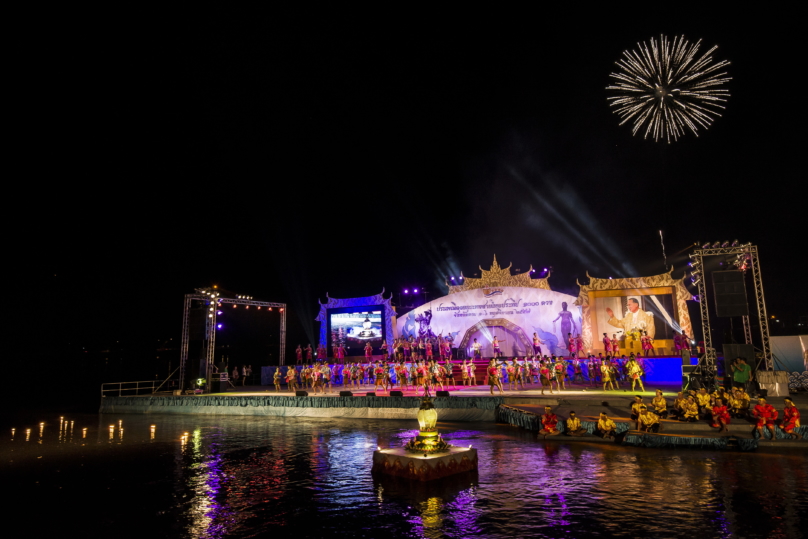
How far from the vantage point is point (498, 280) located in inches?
1086

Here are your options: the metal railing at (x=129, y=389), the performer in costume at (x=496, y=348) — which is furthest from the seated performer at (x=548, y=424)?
the metal railing at (x=129, y=389)

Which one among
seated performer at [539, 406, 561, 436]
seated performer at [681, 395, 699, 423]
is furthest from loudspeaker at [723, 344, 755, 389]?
seated performer at [539, 406, 561, 436]

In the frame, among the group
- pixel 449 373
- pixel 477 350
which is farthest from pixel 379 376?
pixel 477 350

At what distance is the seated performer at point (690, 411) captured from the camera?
40.6ft

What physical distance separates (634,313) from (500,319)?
6869 millimetres

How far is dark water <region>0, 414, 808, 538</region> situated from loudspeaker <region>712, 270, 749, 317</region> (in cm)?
706

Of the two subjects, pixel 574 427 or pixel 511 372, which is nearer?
pixel 574 427

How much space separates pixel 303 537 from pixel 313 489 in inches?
94.8

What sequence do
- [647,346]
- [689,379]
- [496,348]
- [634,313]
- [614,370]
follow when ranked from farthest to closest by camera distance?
[496,348] → [634,313] → [647,346] → [614,370] → [689,379]

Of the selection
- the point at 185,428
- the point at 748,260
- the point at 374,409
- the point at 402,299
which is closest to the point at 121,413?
the point at 185,428

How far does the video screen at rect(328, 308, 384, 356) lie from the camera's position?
3019cm

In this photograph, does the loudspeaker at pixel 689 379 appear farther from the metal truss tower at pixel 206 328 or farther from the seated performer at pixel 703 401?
the metal truss tower at pixel 206 328

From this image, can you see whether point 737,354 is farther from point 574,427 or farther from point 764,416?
point 574,427

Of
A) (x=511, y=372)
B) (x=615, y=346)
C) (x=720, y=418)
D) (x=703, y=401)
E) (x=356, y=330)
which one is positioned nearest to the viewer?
(x=720, y=418)
